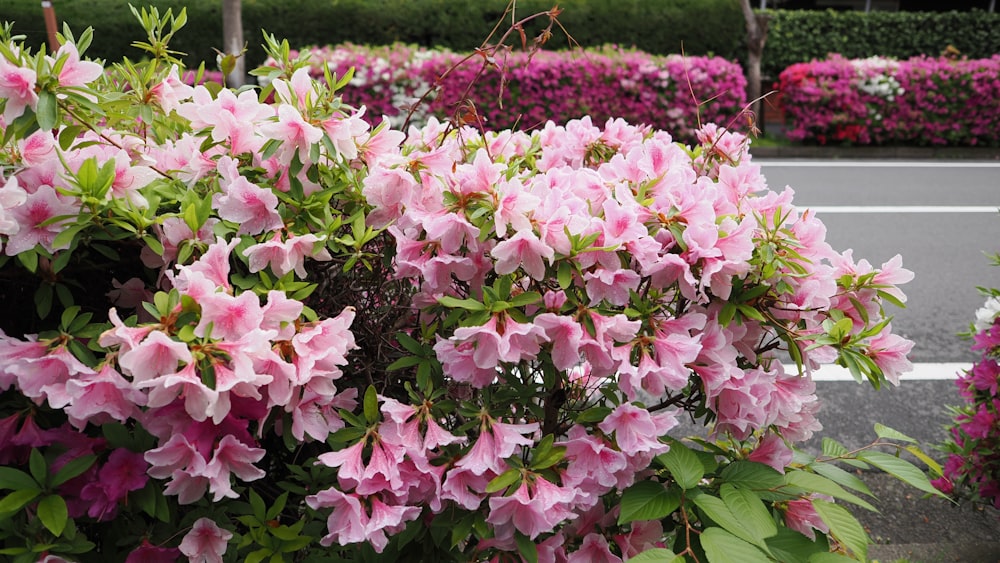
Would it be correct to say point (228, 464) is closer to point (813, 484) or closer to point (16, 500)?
point (16, 500)

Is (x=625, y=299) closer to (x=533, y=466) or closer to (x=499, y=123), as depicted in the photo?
(x=533, y=466)

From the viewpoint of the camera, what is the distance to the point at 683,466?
129 cm

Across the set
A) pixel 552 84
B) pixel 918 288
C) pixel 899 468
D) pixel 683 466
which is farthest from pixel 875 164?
pixel 683 466

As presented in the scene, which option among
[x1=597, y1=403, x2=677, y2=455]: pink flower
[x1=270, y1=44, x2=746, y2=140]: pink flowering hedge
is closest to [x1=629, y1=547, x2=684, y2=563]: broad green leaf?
[x1=597, y1=403, x2=677, y2=455]: pink flower

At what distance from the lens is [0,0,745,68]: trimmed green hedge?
11.6 meters

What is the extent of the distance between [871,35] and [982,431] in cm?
1406

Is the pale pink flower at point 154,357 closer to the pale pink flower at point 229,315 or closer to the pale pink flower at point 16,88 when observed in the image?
the pale pink flower at point 229,315

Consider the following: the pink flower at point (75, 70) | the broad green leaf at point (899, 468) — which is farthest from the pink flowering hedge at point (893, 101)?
the pink flower at point (75, 70)

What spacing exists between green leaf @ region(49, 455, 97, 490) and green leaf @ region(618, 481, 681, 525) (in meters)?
0.82

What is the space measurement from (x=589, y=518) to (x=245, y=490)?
659 mm

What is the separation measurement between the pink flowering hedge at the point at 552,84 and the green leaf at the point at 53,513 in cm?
796

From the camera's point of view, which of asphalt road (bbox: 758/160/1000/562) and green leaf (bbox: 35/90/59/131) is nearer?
green leaf (bbox: 35/90/59/131)

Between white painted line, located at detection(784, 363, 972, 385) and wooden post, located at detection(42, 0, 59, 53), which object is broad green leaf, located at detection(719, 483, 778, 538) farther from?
white painted line, located at detection(784, 363, 972, 385)

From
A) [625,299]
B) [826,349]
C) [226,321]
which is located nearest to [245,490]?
[226,321]
